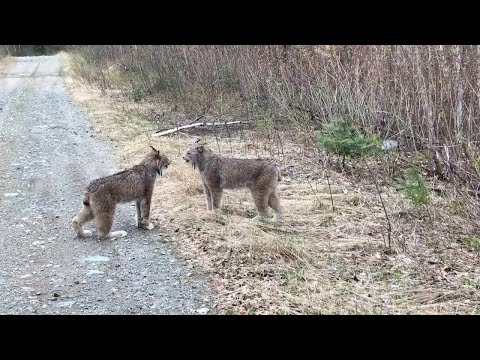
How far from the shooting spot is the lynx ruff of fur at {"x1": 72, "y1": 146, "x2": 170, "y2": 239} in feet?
21.7

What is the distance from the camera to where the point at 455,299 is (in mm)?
5102

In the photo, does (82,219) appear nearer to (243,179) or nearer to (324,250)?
(243,179)

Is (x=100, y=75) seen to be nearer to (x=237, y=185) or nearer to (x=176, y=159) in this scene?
(x=176, y=159)

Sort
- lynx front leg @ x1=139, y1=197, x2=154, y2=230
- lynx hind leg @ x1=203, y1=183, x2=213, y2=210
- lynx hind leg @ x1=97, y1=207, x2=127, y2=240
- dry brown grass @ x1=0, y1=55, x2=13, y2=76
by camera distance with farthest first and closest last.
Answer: dry brown grass @ x1=0, y1=55, x2=13, y2=76, lynx hind leg @ x1=203, y1=183, x2=213, y2=210, lynx front leg @ x1=139, y1=197, x2=154, y2=230, lynx hind leg @ x1=97, y1=207, x2=127, y2=240

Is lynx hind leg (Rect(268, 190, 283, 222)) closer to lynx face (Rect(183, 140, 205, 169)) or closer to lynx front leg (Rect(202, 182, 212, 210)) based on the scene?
lynx front leg (Rect(202, 182, 212, 210))

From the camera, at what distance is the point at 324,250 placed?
6.29 metres

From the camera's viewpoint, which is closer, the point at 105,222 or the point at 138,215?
the point at 105,222

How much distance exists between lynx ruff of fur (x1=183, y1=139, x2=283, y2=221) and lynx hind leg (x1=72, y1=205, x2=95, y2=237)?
1.72m

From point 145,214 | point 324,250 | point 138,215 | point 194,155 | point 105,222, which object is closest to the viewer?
point 324,250

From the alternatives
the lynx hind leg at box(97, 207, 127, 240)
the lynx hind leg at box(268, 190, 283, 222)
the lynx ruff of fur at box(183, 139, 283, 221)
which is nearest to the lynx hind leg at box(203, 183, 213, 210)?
the lynx ruff of fur at box(183, 139, 283, 221)

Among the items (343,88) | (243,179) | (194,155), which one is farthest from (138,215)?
(343,88)

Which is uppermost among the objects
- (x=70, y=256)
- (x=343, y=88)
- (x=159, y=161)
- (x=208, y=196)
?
(x=343, y=88)

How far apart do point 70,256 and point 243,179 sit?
2.57 metres

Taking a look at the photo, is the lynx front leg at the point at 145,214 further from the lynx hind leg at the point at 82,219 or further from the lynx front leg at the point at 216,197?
the lynx front leg at the point at 216,197
